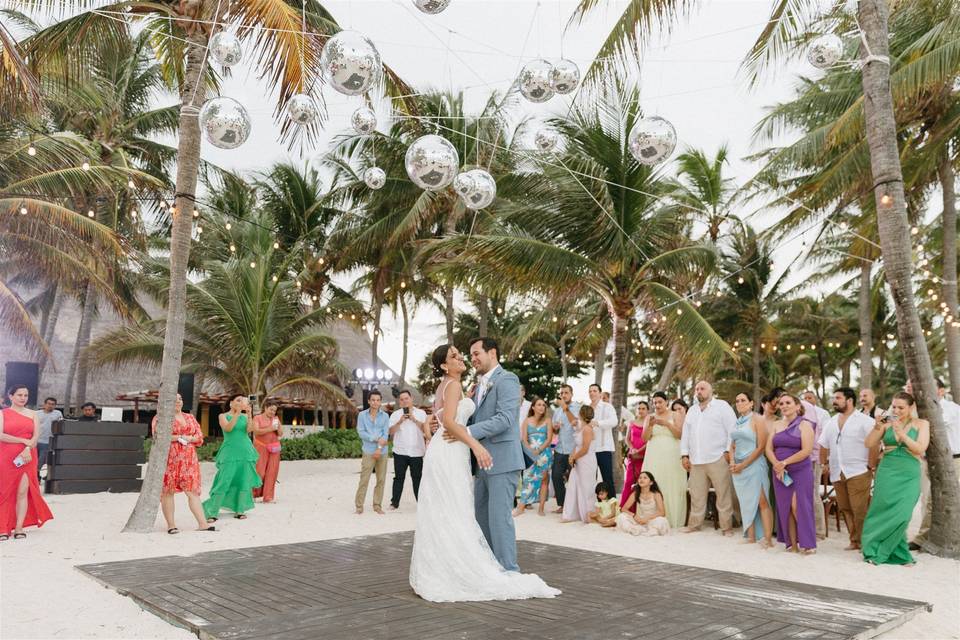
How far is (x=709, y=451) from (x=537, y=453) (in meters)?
2.67

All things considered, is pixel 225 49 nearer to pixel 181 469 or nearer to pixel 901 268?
pixel 181 469

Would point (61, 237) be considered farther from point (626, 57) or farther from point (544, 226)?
point (626, 57)

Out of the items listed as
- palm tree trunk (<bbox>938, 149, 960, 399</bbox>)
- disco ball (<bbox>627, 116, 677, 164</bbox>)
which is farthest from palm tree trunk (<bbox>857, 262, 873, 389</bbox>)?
disco ball (<bbox>627, 116, 677, 164</bbox>)

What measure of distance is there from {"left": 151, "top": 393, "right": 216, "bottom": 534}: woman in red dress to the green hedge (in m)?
11.2

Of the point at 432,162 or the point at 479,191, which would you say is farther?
the point at 479,191

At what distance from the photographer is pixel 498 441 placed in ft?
19.3

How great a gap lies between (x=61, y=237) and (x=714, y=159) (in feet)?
61.5

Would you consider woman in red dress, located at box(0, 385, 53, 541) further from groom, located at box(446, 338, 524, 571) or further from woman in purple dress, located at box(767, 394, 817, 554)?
woman in purple dress, located at box(767, 394, 817, 554)

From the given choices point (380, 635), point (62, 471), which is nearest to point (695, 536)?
point (380, 635)

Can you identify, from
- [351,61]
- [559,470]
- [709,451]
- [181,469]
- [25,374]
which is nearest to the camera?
[351,61]

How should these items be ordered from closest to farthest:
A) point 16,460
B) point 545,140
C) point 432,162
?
point 432,162, point 16,460, point 545,140

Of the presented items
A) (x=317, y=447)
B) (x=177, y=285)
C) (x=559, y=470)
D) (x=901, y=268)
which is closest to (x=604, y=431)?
(x=559, y=470)

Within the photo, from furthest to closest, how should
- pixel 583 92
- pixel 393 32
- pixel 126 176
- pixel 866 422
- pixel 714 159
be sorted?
pixel 714 159 < pixel 126 176 < pixel 393 32 < pixel 583 92 < pixel 866 422

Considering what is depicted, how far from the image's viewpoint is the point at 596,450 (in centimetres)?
1091
